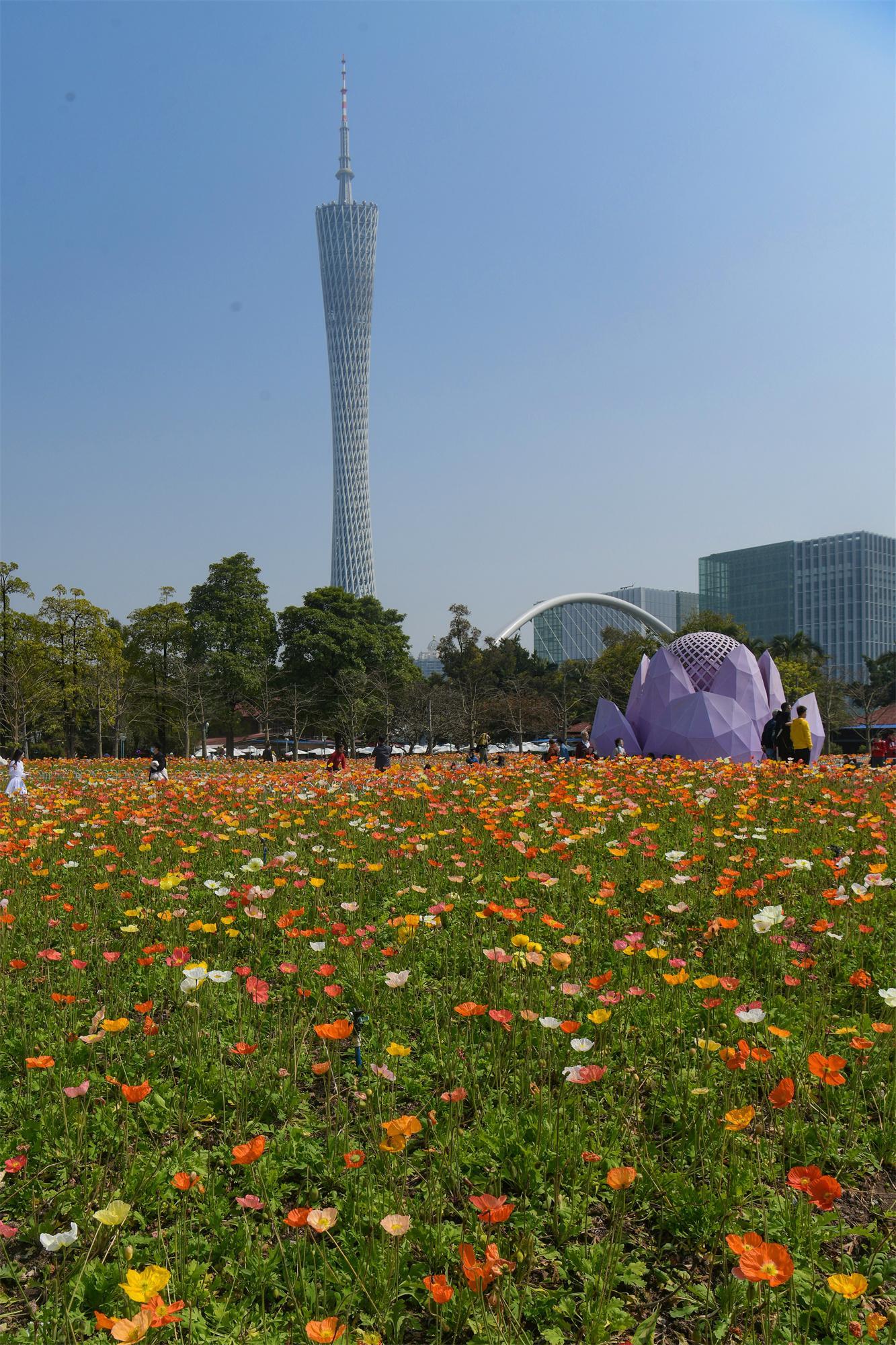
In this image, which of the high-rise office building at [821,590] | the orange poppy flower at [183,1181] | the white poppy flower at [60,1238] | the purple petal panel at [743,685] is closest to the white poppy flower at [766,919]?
the orange poppy flower at [183,1181]

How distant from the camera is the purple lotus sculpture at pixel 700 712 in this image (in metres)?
20.6

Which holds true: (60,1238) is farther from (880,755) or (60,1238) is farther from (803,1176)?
(880,755)

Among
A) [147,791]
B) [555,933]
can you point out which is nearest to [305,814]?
[147,791]

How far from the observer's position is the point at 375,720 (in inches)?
1869

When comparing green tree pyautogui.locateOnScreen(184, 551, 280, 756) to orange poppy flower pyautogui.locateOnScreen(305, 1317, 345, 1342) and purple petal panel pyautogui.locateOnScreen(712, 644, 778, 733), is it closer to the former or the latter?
purple petal panel pyautogui.locateOnScreen(712, 644, 778, 733)

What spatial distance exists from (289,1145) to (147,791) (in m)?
8.44

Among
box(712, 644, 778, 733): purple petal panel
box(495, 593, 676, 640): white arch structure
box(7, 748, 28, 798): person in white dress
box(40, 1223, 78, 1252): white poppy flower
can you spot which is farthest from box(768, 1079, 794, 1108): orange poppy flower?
box(495, 593, 676, 640): white arch structure

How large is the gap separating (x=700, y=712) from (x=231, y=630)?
30.5 meters

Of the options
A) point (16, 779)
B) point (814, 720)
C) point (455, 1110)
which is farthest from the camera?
point (814, 720)

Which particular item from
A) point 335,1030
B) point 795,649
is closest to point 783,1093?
point 335,1030

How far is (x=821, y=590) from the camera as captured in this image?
132750 mm

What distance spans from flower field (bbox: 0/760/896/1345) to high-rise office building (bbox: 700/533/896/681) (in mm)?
131645

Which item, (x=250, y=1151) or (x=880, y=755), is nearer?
(x=250, y=1151)

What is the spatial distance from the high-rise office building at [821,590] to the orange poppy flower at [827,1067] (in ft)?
438
